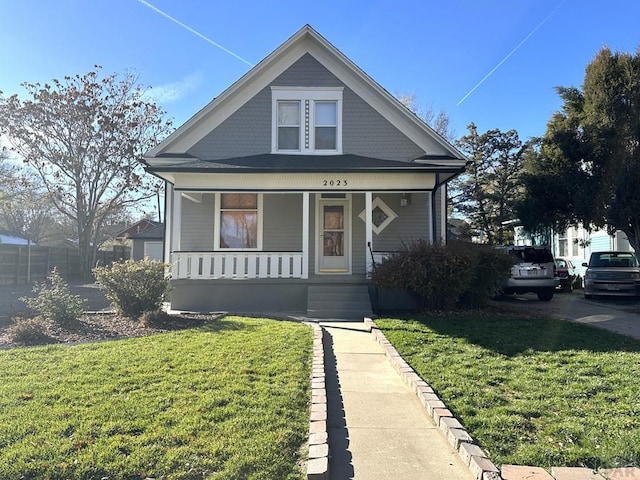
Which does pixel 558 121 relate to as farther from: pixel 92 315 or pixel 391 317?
pixel 92 315

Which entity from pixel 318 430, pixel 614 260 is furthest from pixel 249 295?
pixel 614 260

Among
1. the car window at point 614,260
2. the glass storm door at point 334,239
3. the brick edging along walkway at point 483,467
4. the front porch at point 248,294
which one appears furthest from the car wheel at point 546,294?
the brick edging along walkway at point 483,467

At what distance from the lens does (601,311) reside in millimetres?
12258

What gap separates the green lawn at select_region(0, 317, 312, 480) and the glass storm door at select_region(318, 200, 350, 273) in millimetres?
7011

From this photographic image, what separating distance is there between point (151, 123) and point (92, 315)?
73.0 feet

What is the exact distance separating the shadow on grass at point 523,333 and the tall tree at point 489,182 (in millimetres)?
21546

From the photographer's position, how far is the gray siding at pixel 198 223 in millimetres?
13680

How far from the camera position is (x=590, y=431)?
3910 mm

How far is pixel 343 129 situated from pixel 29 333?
9.85 metres

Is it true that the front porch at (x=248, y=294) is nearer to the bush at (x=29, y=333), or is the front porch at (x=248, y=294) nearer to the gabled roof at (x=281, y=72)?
the bush at (x=29, y=333)

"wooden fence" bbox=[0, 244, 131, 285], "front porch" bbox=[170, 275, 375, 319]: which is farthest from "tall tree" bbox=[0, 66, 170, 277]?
"front porch" bbox=[170, 275, 375, 319]

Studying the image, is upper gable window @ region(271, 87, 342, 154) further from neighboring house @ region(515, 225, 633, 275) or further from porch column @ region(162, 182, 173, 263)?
neighboring house @ region(515, 225, 633, 275)

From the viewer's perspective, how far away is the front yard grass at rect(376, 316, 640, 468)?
143 inches

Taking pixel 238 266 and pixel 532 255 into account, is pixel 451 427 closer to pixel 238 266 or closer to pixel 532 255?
pixel 238 266
